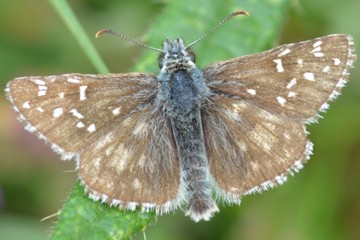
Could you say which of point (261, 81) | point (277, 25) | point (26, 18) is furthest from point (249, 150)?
point (26, 18)

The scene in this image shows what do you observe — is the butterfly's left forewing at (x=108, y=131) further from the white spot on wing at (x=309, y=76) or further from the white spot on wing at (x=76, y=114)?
the white spot on wing at (x=309, y=76)

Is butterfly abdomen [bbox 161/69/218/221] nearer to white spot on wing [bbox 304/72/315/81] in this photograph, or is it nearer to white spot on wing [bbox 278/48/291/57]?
white spot on wing [bbox 278/48/291/57]

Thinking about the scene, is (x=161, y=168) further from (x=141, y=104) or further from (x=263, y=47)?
(x=263, y=47)

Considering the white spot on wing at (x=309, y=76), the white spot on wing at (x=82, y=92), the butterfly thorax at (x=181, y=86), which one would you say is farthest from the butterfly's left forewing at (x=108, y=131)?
the white spot on wing at (x=309, y=76)

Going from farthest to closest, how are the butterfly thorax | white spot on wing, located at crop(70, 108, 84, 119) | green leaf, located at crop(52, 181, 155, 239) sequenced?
the butterfly thorax
white spot on wing, located at crop(70, 108, 84, 119)
green leaf, located at crop(52, 181, 155, 239)

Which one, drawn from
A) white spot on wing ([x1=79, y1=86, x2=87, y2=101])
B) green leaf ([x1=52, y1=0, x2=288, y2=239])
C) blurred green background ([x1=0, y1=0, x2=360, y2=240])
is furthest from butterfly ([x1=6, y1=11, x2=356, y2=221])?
blurred green background ([x1=0, y1=0, x2=360, y2=240])

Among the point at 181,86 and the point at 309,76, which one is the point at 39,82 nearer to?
the point at 181,86

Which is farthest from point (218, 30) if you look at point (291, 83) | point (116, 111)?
point (116, 111)
